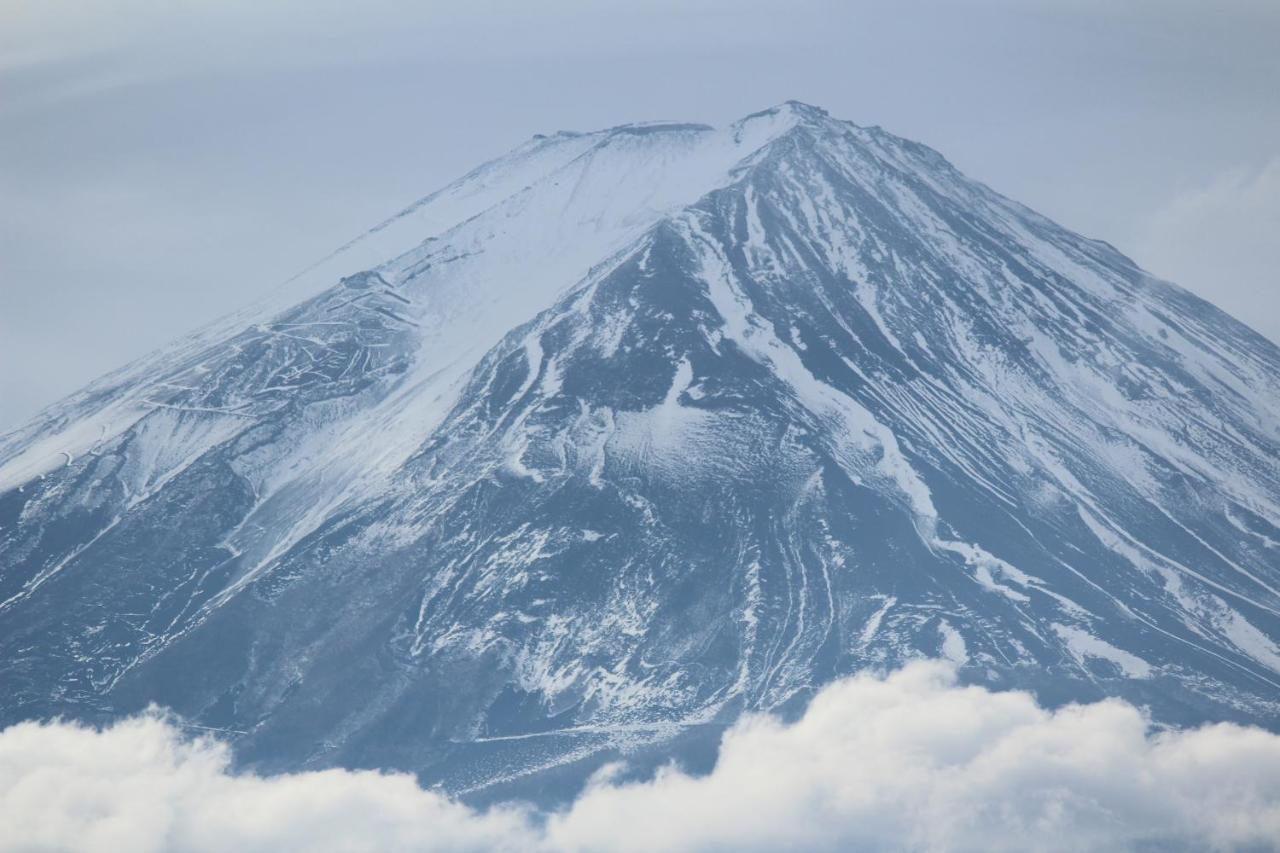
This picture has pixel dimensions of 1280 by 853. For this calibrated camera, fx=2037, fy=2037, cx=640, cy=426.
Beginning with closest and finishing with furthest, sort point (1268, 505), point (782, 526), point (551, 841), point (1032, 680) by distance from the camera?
point (551, 841)
point (1032, 680)
point (782, 526)
point (1268, 505)

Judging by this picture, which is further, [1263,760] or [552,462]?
[552,462]

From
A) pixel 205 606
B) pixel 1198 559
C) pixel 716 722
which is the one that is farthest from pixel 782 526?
pixel 205 606

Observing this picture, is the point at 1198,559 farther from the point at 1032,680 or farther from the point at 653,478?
the point at 653,478

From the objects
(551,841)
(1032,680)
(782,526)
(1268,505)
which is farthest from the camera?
(1268,505)

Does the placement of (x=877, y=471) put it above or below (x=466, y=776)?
above

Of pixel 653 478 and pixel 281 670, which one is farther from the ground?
pixel 653 478

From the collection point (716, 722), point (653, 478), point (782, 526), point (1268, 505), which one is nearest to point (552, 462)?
point (653, 478)

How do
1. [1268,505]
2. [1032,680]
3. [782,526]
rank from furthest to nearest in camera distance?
[1268,505]
[782,526]
[1032,680]

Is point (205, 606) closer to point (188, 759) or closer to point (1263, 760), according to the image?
point (188, 759)

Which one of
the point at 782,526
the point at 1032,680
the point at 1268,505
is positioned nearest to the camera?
the point at 1032,680
